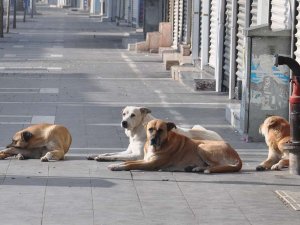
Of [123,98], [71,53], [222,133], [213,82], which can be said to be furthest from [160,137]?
[71,53]

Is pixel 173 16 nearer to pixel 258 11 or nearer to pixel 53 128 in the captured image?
pixel 258 11

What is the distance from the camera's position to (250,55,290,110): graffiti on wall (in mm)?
16203

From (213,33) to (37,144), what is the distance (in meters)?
13.2

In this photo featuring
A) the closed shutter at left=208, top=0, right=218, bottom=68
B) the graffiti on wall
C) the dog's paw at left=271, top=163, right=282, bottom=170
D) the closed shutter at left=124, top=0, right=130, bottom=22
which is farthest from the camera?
the closed shutter at left=124, top=0, right=130, bottom=22

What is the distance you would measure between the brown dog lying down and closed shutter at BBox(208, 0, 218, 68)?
12183mm

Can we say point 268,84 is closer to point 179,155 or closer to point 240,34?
point 179,155

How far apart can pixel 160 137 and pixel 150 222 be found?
3034 millimetres

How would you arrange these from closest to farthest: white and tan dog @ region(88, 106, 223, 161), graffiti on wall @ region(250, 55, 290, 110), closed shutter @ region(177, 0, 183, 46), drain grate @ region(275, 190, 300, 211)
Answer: drain grate @ region(275, 190, 300, 211), white and tan dog @ region(88, 106, 223, 161), graffiti on wall @ region(250, 55, 290, 110), closed shutter @ region(177, 0, 183, 46)

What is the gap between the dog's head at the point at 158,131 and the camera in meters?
12.7

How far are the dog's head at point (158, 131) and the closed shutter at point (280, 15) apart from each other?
4.68 meters

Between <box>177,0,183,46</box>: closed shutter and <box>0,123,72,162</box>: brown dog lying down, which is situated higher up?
<box>177,0,183,46</box>: closed shutter

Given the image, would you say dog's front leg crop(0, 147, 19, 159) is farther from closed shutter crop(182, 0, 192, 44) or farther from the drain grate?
closed shutter crop(182, 0, 192, 44)

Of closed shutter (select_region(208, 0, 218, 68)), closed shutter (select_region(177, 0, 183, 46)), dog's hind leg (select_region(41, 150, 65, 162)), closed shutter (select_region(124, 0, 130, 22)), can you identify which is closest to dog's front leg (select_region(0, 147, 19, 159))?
dog's hind leg (select_region(41, 150, 65, 162))

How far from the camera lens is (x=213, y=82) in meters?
23.8
